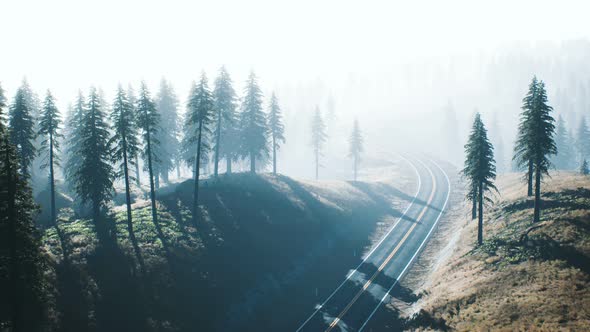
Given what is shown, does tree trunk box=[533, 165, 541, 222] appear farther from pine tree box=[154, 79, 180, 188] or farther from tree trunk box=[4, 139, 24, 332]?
pine tree box=[154, 79, 180, 188]

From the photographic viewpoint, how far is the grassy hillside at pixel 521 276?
21.4m

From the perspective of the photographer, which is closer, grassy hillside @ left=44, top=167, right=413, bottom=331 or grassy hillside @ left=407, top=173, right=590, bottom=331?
grassy hillside @ left=407, top=173, right=590, bottom=331

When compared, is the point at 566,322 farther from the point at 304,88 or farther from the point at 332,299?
the point at 304,88

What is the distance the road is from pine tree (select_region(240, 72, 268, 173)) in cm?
2164

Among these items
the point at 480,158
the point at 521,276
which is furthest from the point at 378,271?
the point at 480,158

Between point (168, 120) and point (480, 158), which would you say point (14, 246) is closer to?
point (480, 158)

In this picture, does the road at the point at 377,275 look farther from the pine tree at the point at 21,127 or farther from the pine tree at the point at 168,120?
the pine tree at the point at 168,120

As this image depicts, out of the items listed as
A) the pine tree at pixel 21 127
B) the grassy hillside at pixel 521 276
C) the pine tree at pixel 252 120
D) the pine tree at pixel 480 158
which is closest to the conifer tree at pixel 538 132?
the pine tree at pixel 480 158

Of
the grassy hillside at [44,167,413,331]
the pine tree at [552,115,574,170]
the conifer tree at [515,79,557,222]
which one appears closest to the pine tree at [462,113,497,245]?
the conifer tree at [515,79,557,222]

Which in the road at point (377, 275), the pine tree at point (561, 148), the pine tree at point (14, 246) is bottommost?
the road at point (377, 275)

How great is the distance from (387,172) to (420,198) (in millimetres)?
19821

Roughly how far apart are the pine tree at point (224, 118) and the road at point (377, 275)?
2246cm

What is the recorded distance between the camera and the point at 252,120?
49.8m

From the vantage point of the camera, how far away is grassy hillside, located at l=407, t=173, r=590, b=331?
2139cm
